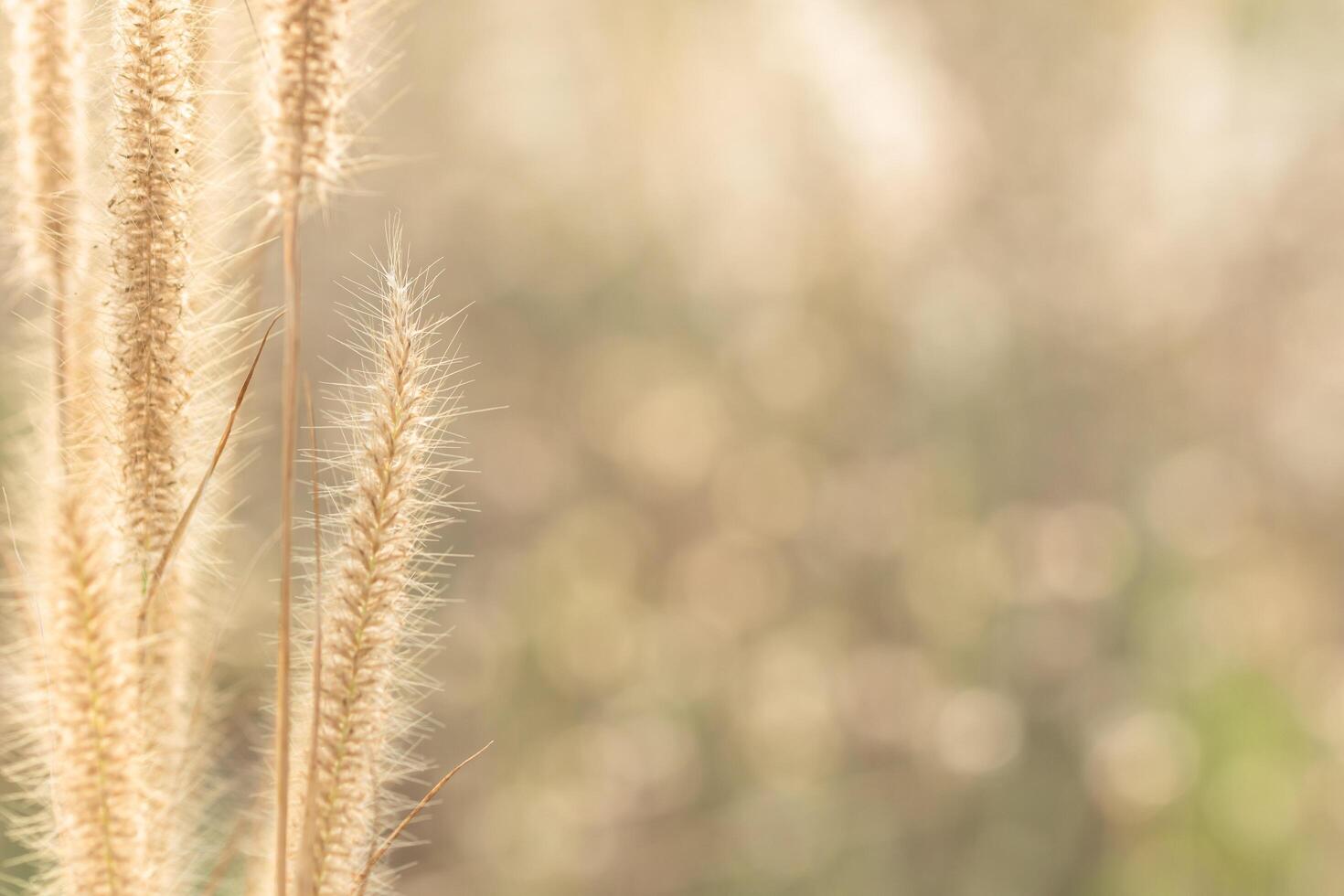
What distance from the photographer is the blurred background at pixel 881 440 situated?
4.17 ft

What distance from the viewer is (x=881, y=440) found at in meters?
1.54

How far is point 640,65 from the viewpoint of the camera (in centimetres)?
158

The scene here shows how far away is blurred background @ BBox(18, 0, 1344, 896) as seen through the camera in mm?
1271

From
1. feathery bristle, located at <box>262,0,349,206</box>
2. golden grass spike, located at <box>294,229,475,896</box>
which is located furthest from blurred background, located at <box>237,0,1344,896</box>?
feathery bristle, located at <box>262,0,349,206</box>

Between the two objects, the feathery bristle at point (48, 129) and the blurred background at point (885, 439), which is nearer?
the feathery bristle at point (48, 129)

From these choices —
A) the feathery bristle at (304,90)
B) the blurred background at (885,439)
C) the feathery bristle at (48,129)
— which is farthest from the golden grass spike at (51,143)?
the blurred background at (885,439)

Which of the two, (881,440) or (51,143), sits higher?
(51,143)

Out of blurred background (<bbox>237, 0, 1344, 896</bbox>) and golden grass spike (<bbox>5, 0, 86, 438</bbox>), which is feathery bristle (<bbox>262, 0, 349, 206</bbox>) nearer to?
golden grass spike (<bbox>5, 0, 86, 438</bbox>)

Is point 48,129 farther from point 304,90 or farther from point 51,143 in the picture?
point 304,90

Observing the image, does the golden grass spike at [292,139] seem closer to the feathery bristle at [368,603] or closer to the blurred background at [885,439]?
the feathery bristle at [368,603]

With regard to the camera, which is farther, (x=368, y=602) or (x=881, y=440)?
(x=881, y=440)

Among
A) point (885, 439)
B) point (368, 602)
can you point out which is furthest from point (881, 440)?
point (368, 602)

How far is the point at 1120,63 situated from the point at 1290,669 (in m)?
0.92

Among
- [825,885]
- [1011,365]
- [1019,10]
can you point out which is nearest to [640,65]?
[1019,10]
